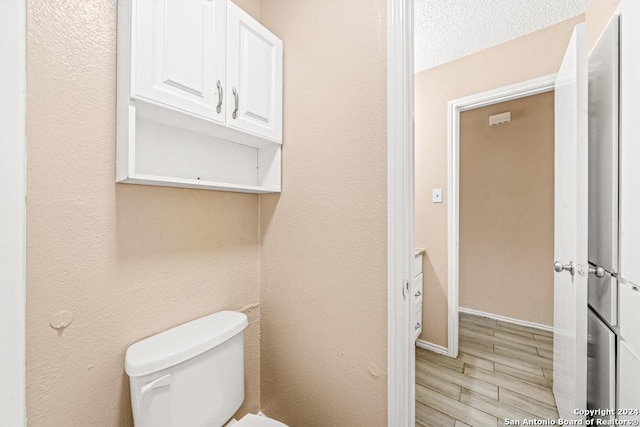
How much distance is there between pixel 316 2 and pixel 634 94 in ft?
4.05

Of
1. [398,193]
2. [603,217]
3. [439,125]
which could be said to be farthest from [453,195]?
[398,193]

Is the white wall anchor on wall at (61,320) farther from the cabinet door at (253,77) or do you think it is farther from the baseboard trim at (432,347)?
the baseboard trim at (432,347)

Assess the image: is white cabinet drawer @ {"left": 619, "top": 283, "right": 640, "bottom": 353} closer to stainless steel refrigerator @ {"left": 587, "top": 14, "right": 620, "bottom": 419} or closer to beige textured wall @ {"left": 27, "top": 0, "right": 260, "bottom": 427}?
stainless steel refrigerator @ {"left": 587, "top": 14, "right": 620, "bottom": 419}

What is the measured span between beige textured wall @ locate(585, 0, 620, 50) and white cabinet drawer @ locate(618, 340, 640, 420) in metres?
1.40

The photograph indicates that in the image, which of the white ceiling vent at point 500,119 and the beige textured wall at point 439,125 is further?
the white ceiling vent at point 500,119

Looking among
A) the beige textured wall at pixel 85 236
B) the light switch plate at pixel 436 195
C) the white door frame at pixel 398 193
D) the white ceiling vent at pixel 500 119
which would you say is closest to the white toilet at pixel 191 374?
the beige textured wall at pixel 85 236

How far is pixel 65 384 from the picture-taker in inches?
32.4

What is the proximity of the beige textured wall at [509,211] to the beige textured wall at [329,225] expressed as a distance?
8.12ft

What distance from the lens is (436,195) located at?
227 centimetres

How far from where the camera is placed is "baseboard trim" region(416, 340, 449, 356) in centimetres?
222

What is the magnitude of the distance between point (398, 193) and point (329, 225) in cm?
32

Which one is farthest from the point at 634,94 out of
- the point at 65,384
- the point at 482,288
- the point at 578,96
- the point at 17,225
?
the point at 482,288

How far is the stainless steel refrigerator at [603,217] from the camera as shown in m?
1.10

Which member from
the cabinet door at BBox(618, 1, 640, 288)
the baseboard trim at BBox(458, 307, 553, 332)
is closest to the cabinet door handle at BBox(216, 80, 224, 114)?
the cabinet door at BBox(618, 1, 640, 288)
